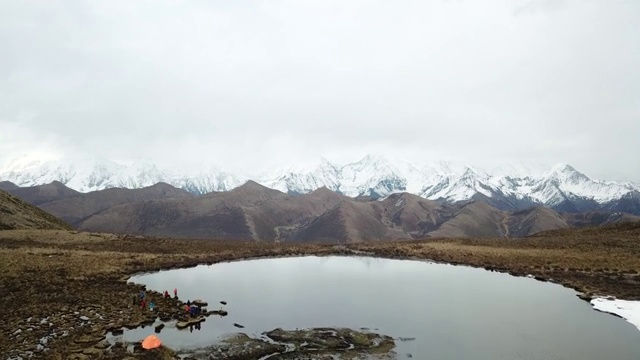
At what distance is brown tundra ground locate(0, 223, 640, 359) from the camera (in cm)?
3206

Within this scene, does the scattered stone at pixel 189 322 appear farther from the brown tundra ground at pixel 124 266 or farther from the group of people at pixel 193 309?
the brown tundra ground at pixel 124 266

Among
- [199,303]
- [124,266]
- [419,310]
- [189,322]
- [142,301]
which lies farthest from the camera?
[124,266]

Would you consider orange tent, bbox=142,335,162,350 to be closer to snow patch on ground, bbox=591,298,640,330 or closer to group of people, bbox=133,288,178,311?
group of people, bbox=133,288,178,311

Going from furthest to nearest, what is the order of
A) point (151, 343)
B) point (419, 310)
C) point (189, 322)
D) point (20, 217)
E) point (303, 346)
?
point (20, 217)
point (419, 310)
point (189, 322)
point (303, 346)
point (151, 343)

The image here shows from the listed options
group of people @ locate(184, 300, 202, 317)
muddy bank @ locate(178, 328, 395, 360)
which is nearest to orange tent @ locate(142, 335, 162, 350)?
muddy bank @ locate(178, 328, 395, 360)

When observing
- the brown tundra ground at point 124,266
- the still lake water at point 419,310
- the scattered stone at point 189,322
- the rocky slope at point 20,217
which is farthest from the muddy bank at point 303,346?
the rocky slope at point 20,217

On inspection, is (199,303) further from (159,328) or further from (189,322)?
(159,328)

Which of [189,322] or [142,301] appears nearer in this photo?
[189,322]

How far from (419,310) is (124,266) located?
42082 millimetres

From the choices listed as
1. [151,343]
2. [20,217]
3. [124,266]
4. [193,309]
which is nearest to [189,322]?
[193,309]

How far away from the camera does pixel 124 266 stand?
59719mm

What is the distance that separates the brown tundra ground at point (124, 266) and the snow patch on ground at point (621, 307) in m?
2.90

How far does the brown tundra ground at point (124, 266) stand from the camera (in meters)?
32.1

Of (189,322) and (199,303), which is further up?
(199,303)
